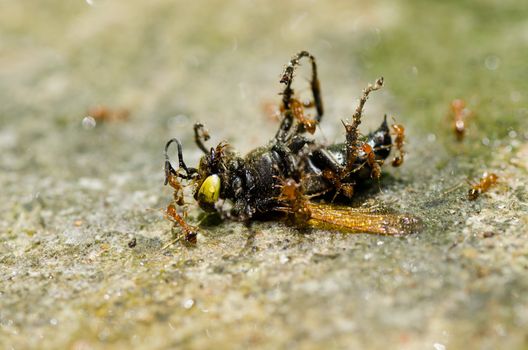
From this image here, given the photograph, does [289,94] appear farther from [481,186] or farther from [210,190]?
[481,186]

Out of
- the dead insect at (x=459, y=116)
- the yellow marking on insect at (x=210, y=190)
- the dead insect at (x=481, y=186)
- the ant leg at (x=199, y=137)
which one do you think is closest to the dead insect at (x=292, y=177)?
the yellow marking on insect at (x=210, y=190)

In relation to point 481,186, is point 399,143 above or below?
above

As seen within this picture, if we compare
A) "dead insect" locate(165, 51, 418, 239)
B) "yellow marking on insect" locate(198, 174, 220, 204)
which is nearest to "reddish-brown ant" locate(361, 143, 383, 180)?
"dead insect" locate(165, 51, 418, 239)

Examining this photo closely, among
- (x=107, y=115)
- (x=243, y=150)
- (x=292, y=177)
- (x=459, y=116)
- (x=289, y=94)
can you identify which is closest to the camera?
(x=292, y=177)

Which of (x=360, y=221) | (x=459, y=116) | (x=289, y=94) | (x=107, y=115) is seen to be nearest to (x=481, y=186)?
(x=360, y=221)

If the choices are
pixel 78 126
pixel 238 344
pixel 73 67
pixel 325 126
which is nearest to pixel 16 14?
pixel 73 67

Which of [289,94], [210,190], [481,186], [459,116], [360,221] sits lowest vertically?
[360,221]

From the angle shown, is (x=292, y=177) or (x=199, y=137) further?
(x=199, y=137)
